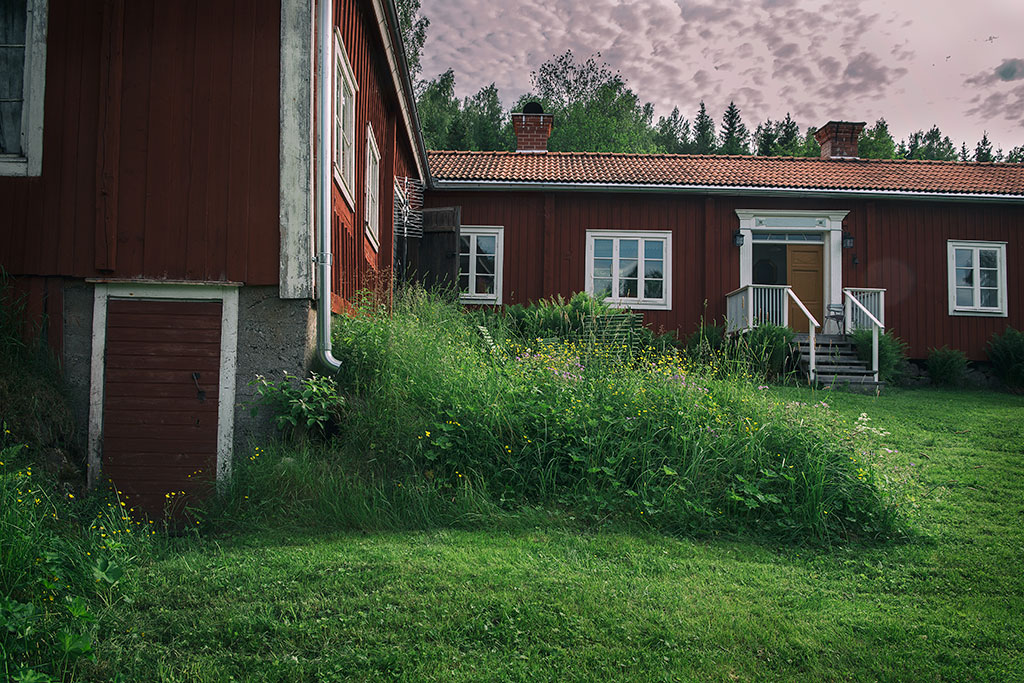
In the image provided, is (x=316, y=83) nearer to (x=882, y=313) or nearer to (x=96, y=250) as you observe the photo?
(x=96, y=250)

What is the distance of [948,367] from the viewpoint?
12969 mm

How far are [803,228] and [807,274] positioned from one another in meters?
1.01

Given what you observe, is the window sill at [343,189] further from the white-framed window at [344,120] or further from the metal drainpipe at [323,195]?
the metal drainpipe at [323,195]

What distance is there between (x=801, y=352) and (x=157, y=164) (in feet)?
34.2

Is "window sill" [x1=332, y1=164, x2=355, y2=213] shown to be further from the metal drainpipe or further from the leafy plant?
the leafy plant

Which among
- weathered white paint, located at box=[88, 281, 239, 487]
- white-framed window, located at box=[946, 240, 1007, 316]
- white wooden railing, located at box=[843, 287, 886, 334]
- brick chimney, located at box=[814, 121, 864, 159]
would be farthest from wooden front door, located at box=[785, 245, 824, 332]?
weathered white paint, located at box=[88, 281, 239, 487]

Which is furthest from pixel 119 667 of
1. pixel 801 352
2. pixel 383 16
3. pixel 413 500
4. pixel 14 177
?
pixel 801 352

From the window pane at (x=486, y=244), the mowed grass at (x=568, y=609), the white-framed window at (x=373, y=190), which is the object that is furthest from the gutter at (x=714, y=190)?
the mowed grass at (x=568, y=609)

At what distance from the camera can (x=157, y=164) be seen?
5.42 metres

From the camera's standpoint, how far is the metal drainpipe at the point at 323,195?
544 cm

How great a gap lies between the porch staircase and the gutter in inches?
119

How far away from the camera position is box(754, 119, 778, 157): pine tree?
46188mm

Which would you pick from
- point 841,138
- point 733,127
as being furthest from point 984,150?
point 841,138

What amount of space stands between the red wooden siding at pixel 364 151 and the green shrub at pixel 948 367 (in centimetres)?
1073
